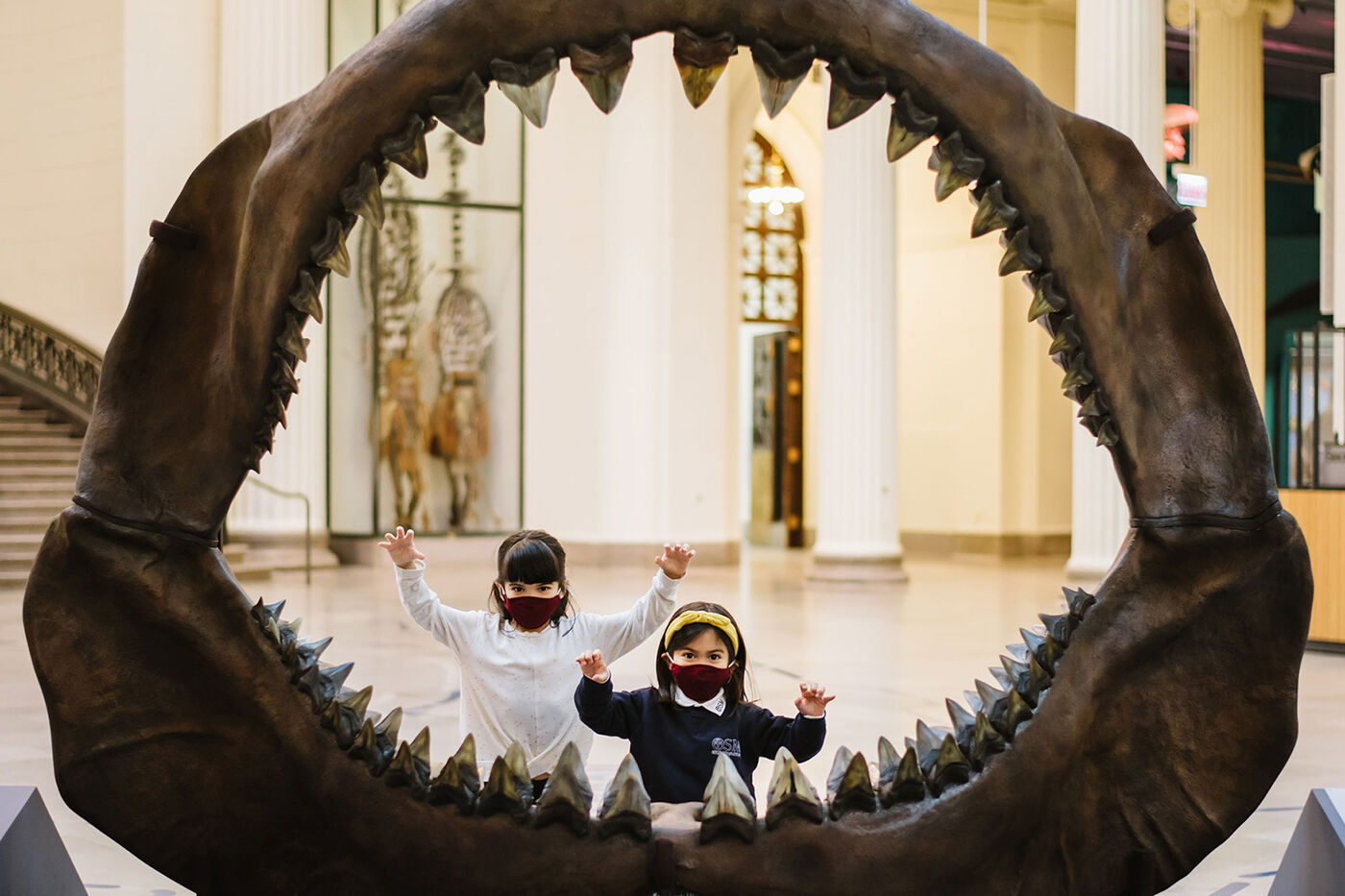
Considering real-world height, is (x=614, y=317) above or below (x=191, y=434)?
above

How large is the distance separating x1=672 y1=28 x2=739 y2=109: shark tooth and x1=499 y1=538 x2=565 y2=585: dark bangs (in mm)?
1475

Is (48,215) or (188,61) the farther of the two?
(48,215)

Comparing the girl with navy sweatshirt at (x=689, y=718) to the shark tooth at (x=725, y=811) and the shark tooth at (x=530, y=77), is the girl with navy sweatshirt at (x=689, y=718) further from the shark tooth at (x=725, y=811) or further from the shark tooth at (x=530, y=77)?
the shark tooth at (x=530, y=77)

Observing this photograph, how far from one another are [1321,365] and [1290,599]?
14.9 meters

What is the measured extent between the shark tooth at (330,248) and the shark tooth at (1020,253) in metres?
0.86

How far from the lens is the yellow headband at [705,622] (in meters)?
2.58

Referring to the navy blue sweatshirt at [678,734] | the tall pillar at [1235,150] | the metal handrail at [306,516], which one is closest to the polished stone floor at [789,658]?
the metal handrail at [306,516]

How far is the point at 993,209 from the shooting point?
5.77 ft

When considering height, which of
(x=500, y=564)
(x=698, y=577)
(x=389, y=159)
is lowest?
(x=698, y=577)

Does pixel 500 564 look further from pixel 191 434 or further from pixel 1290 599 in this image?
pixel 1290 599

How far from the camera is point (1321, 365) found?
15.4m

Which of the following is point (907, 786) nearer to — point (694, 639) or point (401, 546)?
point (694, 639)

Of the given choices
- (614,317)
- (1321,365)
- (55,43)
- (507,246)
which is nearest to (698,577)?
(614,317)

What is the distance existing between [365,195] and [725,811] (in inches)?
36.5
